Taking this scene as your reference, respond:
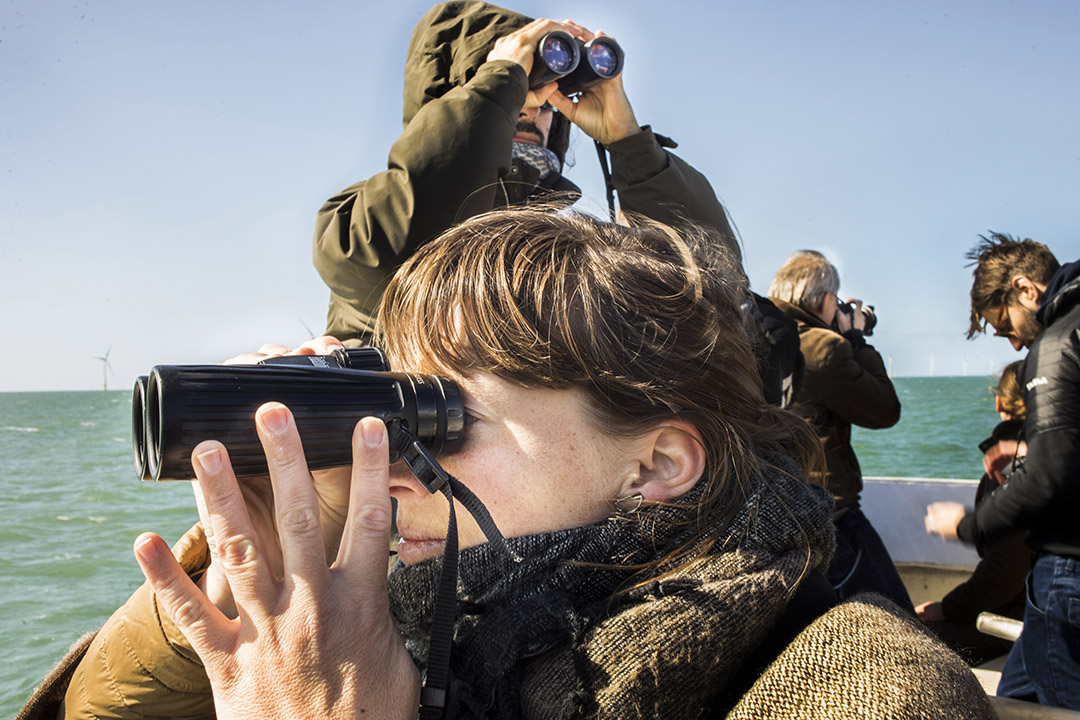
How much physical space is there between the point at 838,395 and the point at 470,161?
1.93 meters

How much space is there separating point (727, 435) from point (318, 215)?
1.21m

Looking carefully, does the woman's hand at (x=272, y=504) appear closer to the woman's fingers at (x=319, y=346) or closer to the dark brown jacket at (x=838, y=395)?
the woman's fingers at (x=319, y=346)

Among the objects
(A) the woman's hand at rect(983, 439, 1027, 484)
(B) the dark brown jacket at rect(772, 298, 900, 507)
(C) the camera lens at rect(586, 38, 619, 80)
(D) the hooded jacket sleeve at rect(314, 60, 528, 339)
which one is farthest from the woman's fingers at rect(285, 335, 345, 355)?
(A) the woman's hand at rect(983, 439, 1027, 484)

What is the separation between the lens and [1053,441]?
2031 millimetres

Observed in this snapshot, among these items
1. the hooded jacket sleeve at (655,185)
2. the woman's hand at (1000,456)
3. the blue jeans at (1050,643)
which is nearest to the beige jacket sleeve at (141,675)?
the hooded jacket sleeve at (655,185)

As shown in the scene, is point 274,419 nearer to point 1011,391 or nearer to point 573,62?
point 573,62

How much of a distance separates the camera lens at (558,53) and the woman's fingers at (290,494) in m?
1.37

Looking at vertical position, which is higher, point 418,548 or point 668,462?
point 668,462

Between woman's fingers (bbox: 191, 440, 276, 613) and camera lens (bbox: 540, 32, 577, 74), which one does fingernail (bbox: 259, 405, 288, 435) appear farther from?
camera lens (bbox: 540, 32, 577, 74)

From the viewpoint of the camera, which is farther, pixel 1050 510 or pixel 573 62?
pixel 1050 510

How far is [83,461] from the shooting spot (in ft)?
47.3

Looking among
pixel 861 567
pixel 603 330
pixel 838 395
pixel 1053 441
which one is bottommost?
pixel 861 567

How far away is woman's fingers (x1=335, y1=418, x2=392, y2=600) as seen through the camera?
85 cm

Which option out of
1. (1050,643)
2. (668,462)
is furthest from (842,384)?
(668,462)
